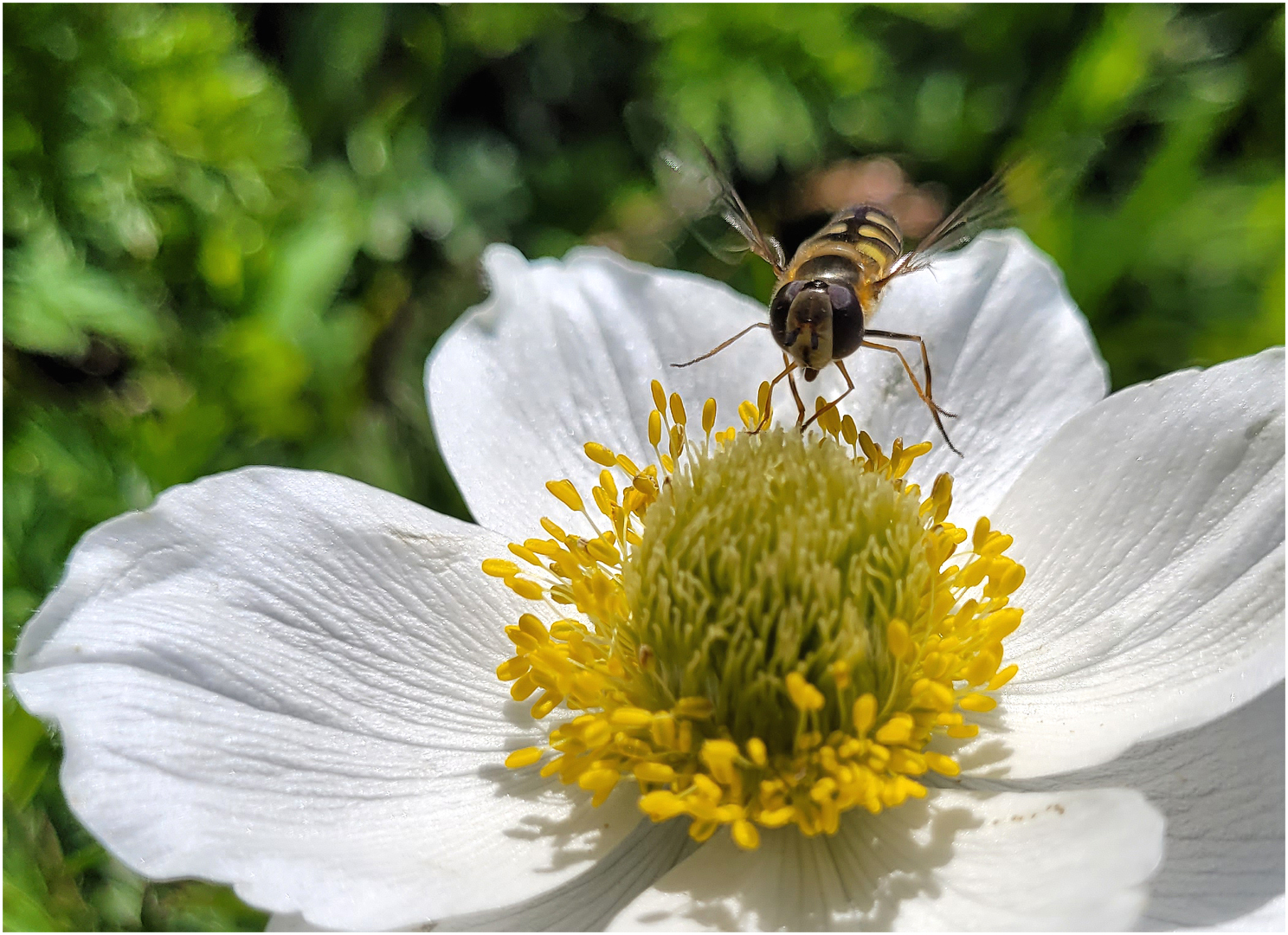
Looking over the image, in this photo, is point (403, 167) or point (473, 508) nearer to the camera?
point (473, 508)

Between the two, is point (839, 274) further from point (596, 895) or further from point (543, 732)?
point (596, 895)

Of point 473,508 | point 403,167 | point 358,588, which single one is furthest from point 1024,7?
point 358,588


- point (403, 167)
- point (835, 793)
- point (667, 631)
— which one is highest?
point (403, 167)

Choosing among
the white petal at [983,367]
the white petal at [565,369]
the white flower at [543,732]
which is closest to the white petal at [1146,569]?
the white flower at [543,732]

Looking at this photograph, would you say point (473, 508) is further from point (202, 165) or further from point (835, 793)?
point (202, 165)

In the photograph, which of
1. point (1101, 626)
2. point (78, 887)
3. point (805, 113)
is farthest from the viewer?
point (805, 113)

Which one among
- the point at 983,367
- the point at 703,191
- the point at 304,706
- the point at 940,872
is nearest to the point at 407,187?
the point at 703,191

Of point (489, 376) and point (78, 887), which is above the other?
point (489, 376)

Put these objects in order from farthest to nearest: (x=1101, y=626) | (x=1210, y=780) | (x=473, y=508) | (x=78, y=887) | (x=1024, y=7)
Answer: (x=1024, y=7) < (x=78, y=887) < (x=473, y=508) < (x=1101, y=626) < (x=1210, y=780)
